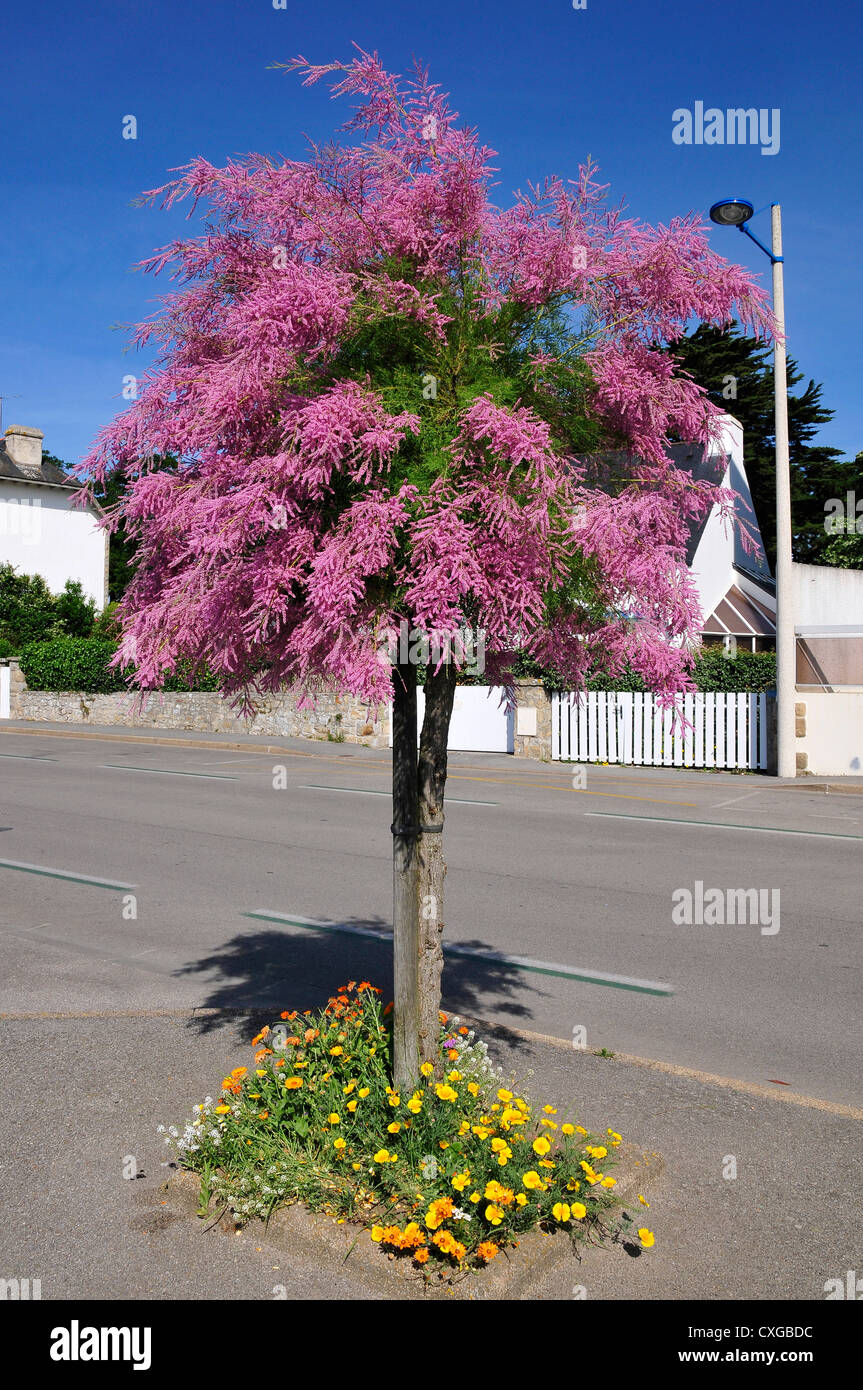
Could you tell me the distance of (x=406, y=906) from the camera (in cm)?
380

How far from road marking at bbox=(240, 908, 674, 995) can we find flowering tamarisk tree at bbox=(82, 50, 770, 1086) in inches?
111

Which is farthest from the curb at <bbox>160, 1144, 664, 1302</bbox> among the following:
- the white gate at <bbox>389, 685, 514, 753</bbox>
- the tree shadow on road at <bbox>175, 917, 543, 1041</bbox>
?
the white gate at <bbox>389, 685, 514, 753</bbox>

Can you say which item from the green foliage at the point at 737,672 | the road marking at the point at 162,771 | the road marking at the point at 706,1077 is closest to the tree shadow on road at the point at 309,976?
the road marking at the point at 706,1077

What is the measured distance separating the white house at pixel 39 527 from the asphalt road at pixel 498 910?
93.2 ft

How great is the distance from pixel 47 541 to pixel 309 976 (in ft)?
130

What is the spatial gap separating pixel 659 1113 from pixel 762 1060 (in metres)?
1.04

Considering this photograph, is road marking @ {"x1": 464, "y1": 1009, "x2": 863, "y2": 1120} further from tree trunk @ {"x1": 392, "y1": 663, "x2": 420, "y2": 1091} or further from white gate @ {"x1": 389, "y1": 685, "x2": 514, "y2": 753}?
white gate @ {"x1": 389, "y1": 685, "x2": 514, "y2": 753}

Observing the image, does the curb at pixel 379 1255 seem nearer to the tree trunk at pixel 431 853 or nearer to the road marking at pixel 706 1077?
the tree trunk at pixel 431 853

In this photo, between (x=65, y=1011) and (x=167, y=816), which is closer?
(x=65, y=1011)

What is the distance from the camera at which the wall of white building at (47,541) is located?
41.3 metres

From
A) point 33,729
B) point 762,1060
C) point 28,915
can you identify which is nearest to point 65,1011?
point 28,915

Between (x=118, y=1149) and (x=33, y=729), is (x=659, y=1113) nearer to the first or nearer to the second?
(x=118, y=1149)
